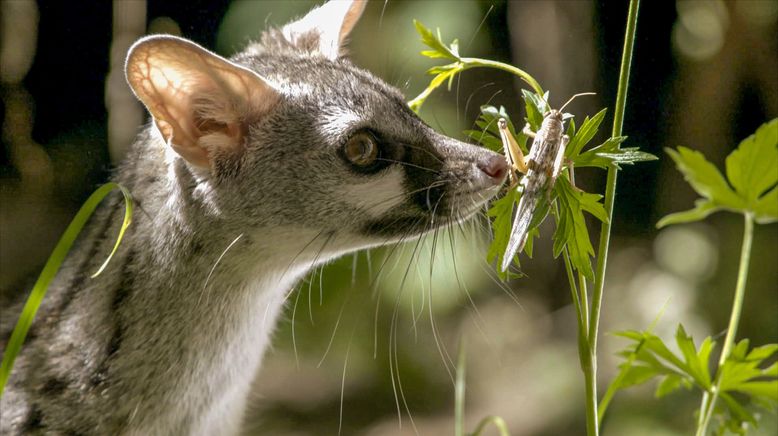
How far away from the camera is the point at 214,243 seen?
163 centimetres

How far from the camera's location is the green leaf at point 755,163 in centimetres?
94

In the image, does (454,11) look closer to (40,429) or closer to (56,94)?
(56,94)

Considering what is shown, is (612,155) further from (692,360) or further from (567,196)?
(692,360)

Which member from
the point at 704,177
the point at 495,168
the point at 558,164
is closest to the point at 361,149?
the point at 495,168

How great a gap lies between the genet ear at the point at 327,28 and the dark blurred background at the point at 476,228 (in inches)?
7.1

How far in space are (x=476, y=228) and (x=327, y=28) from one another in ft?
1.62

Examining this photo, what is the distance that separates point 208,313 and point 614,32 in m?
1.28

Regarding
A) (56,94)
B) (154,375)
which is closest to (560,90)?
(56,94)

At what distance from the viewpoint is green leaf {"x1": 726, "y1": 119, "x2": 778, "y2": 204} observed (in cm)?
94

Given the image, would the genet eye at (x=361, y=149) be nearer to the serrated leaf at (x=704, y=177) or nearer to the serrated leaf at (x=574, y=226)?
the serrated leaf at (x=574, y=226)

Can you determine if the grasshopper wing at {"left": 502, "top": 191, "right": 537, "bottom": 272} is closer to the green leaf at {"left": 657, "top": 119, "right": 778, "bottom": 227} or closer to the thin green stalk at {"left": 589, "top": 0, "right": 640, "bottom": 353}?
the thin green stalk at {"left": 589, "top": 0, "right": 640, "bottom": 353}

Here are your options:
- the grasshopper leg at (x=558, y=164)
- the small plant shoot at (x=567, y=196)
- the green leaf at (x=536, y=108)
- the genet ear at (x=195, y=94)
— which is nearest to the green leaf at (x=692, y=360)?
the small plant shoot at (x=567, y=196)

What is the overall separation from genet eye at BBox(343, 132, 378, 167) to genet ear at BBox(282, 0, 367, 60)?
301mm

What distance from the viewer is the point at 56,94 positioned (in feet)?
7.98
